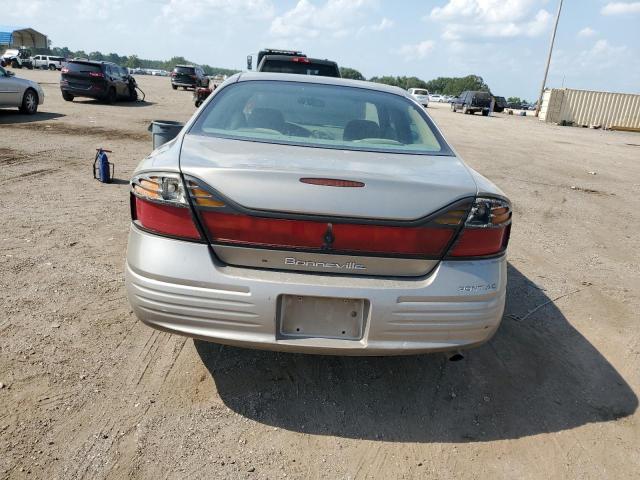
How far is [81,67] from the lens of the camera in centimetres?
1891

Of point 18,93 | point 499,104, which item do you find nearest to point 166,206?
point 18,93

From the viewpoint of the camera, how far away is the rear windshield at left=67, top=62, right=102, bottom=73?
739 inches

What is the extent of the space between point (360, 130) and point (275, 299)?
1462 millimetres

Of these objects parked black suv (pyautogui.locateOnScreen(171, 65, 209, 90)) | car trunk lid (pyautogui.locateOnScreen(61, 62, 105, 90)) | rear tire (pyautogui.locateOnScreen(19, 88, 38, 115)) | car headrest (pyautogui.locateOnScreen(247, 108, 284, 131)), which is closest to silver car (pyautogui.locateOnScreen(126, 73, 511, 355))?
car headrest (pyautogui.locateOnScreen(247, 108, 284, 131))

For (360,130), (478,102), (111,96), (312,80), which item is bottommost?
(111,96)

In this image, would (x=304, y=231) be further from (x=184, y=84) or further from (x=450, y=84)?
(x=450, y=84)

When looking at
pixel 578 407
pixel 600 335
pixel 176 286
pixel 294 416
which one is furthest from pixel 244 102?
pixel 600 335

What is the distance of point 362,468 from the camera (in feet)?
7.72

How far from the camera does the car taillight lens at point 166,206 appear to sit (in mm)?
2357

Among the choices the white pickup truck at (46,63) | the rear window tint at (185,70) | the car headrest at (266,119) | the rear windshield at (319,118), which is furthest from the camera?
the white pickup truck at (46,63)

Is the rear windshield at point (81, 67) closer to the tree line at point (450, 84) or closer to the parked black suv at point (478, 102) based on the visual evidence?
the parked black suv at point (478, 102)

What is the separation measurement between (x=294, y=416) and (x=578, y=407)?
1.61 meters

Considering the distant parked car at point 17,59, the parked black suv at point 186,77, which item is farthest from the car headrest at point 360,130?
the distant parked car at point 17,59

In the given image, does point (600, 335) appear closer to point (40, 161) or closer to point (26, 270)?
point (26, 270)
